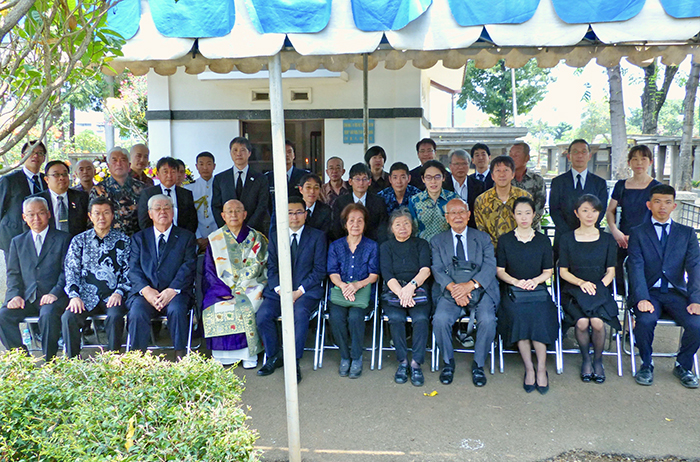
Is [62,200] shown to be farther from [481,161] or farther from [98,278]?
[481,161]

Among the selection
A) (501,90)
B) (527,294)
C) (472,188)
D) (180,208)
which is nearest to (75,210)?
(180,208)

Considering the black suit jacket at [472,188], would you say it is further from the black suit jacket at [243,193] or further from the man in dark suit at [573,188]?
the black suit jacket at [243,193]

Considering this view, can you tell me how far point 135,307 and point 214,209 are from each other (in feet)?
5.21

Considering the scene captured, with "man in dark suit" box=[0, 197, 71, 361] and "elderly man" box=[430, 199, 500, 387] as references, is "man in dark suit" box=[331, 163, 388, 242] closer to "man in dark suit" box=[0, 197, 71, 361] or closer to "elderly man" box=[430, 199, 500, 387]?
"elderly man" box=[430, 199, 500, 387]

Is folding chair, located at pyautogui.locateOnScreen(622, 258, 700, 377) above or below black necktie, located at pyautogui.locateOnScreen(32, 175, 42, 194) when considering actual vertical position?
below

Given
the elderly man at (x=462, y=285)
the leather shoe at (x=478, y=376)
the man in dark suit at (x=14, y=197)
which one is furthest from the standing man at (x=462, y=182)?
the man in dark suit at (x=14, y=197)

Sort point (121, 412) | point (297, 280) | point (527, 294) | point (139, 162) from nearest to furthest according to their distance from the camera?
point (121, 412) → point (527, 294) → point (297, 280) → point (139, 162)

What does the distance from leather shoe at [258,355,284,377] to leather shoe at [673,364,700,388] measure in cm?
331

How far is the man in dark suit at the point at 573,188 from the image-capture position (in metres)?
5.32

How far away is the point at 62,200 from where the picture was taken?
17.5ft

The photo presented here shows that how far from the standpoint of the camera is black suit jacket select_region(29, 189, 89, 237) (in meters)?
5.31

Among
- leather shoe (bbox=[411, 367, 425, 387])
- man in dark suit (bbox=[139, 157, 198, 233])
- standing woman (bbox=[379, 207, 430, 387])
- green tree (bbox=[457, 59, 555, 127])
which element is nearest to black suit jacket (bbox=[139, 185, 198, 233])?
man in dark suit (bbox=[139, 157, 198, 233])

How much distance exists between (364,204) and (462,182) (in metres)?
1.18

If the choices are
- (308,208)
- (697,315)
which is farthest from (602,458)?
(308,208)
